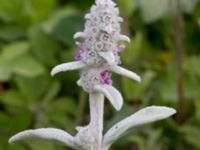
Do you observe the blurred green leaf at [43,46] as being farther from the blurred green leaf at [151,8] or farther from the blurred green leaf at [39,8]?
the blurred green leaf at [151,8]

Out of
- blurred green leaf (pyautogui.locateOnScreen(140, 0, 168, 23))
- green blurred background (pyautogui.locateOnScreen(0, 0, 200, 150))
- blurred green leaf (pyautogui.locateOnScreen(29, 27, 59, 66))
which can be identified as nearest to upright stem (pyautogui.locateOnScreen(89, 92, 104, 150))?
green blurred background (pyautogui.locateOnScreen(0, 0, 200, 150))

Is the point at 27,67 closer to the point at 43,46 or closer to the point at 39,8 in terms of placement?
the point at 43,46

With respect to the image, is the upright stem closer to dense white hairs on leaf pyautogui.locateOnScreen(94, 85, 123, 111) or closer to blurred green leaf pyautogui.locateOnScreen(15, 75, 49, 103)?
dense white hairs on leaf pyautogui.locateOnScreen(94, 85, 123, 111)

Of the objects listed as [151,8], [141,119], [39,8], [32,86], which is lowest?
[141,119]

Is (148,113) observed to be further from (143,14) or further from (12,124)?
(143,14)

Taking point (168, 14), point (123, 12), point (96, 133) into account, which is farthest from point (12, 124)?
point (168, 14)

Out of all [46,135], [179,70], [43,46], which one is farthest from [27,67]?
[46,135]
